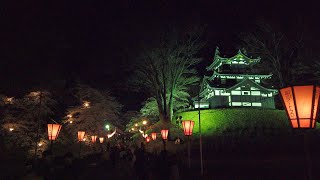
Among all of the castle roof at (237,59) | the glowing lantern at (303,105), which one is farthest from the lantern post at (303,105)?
the castle roof at (237,59)

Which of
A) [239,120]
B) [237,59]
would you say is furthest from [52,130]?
[237,59]

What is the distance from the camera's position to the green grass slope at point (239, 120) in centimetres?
3459

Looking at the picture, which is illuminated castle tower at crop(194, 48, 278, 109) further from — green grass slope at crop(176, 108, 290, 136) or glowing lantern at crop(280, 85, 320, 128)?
glowing lantern at crop(280, 85, 320, 128)

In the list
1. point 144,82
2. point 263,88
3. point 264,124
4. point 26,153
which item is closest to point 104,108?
point 144,82

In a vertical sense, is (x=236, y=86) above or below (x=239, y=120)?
above

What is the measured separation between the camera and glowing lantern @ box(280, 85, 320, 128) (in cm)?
587

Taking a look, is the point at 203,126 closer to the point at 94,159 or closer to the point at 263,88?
the point at 263,88

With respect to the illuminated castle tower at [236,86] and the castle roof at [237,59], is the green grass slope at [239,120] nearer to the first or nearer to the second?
the illuminated castle tower at [236,86]

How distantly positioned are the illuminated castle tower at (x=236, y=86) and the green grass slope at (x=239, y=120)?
16.2ft

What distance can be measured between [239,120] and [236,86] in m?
7.93

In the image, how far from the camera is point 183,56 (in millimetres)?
35656

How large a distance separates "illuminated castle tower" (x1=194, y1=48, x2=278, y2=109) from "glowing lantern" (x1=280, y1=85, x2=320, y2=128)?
35182 millimetres

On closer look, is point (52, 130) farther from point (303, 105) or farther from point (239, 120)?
point (239, 120)

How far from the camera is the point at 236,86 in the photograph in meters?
41.4
